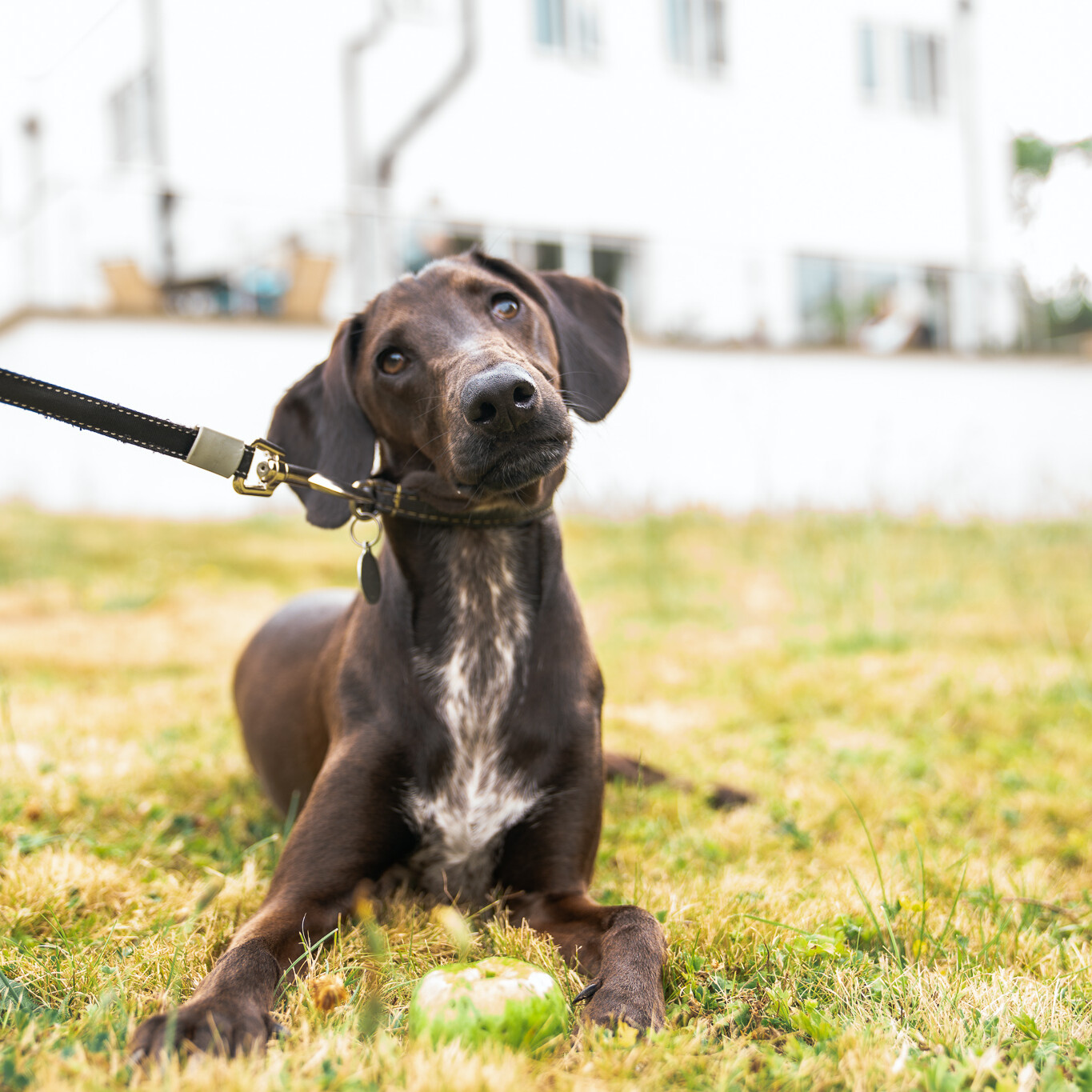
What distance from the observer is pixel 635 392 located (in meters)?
12.5

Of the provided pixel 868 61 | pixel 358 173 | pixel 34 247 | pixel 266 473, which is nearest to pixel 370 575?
pixel 266 473

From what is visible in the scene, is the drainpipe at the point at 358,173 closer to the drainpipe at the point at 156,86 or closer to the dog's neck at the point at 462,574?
the drainpipe at the point at 156,86

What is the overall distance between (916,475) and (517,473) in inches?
497

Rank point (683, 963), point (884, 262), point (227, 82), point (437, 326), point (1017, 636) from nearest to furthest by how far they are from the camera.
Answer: point (683, 963)
point (437, 326)
point (1017, 636)
point (227, 82)
point (884, 262)

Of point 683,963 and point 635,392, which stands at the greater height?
point 635,392

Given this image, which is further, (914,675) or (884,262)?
(884,262)

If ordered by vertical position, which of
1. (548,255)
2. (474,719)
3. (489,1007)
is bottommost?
(489,1007)

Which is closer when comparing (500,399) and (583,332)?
(500,399)

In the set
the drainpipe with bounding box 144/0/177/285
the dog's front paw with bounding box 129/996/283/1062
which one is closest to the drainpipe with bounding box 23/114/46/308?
the drainpipe with bounding box 144/0/177/285

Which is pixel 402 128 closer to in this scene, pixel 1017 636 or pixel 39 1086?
pixel 1017 636

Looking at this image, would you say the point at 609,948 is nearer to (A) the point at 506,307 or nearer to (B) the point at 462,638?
(B) the point at 462,638

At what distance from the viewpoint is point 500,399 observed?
2.19m

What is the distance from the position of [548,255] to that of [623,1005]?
41.6 feet

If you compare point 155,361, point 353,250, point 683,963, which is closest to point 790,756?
point 683,963
